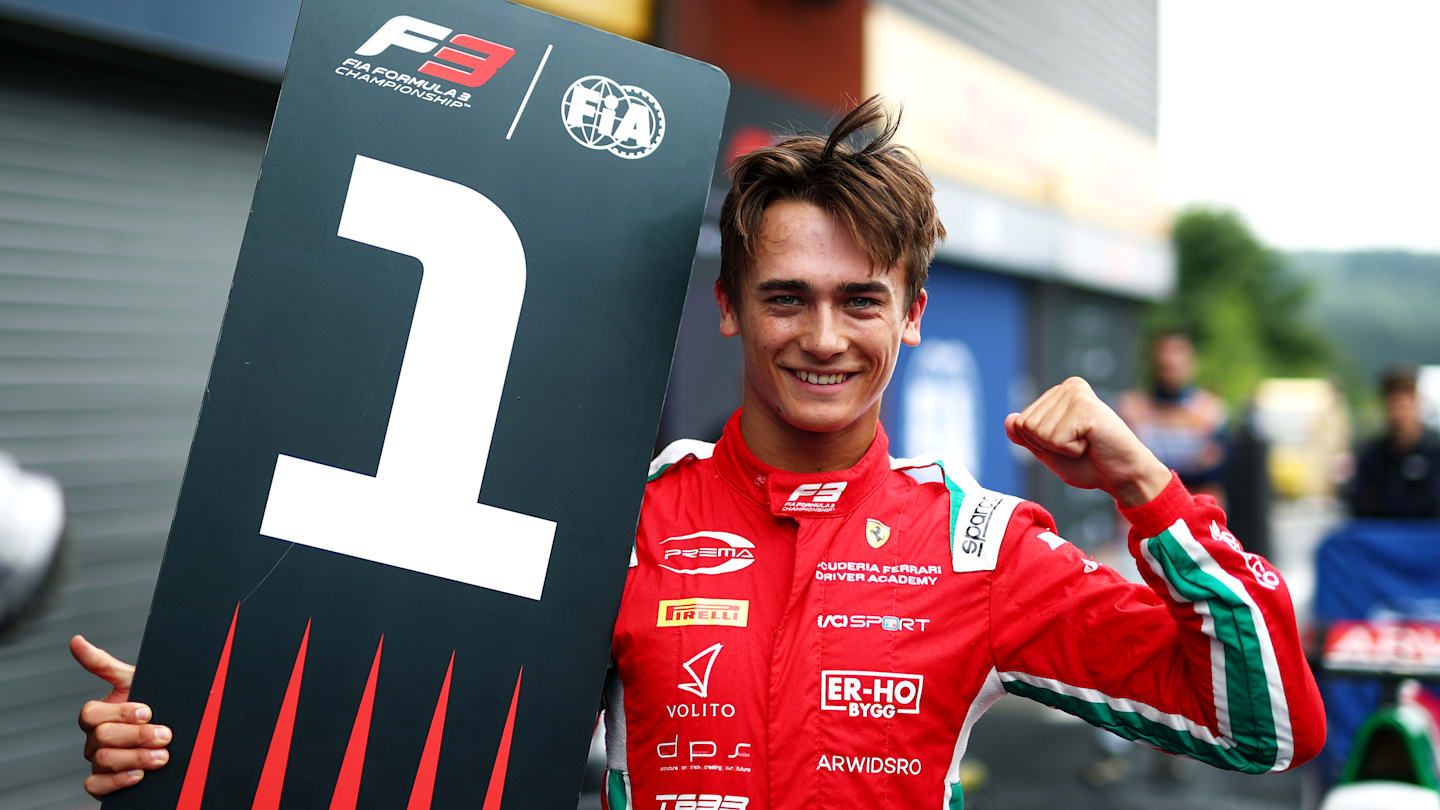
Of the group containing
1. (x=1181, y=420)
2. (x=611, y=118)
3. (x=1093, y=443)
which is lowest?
(x=1093, y=443)

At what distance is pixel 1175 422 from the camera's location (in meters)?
5.91

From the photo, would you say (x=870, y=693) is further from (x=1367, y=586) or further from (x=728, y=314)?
(x=1367, y=586)

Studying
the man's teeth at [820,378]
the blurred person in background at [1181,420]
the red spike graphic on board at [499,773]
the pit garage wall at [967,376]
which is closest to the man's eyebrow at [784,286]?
the man's teeth at [820,378]

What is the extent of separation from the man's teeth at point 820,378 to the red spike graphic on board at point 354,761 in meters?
0.75

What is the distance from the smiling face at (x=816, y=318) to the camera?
1501mm

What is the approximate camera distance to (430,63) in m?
1.66

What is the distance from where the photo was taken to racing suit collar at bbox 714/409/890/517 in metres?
1.56

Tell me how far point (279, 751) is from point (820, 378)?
907mm

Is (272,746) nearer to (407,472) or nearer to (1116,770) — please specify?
(407,472)

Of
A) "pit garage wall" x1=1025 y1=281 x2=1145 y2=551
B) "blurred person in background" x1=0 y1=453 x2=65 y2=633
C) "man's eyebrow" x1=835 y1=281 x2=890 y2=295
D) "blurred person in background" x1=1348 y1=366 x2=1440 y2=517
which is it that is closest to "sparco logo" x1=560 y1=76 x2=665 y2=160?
"man's eyebrow" x1=835 y1=281 x2=890 y2=295

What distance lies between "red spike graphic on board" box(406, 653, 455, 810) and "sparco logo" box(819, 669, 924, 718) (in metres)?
0.54

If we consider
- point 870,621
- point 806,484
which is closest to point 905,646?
point 870,621

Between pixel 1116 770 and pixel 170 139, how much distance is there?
15.8ft

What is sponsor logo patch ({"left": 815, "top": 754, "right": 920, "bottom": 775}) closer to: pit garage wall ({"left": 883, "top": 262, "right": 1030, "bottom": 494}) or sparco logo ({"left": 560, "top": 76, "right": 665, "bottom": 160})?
sparco logo ({"left": 560, "top": 76, "right": 665, "bottom": 160})
